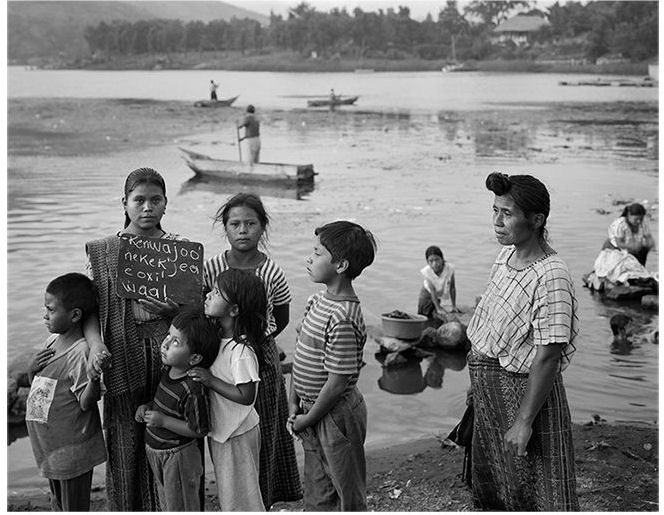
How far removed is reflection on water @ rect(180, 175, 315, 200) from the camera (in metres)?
17.5

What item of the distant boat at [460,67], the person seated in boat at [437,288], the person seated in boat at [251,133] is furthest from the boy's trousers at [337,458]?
the distant boat at [460,67]

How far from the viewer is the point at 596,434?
5.66 meters

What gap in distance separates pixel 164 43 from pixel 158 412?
9904cm

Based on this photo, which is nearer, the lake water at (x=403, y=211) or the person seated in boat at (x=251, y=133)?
the lake water at (x=403, y=211)

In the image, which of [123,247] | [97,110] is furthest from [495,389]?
[97,110]

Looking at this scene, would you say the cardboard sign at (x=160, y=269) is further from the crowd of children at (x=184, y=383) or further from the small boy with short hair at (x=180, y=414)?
the small boy with short hair at (x=180, y=414)

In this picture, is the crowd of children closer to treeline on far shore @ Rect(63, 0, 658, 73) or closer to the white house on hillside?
treeline on far shore @ Rect(63, 0, 658, 73)

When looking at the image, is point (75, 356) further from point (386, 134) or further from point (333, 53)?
point (333, 53)

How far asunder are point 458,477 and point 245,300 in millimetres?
2193

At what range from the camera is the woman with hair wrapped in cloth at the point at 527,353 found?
3.11 m

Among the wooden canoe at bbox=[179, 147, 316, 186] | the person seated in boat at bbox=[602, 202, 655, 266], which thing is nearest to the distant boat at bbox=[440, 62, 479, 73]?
the wooden canoe at bbox=[179, 147, 316, 186]

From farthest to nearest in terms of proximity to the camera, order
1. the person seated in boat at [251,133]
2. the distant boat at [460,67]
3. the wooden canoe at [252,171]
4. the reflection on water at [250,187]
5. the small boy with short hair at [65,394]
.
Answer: the distant boat at [460,67] → the person seated in boat at [251,133] → the wooden canoe at [252,171] → the reflection on water at [250,187] → the small boy with short hair at [65,394]

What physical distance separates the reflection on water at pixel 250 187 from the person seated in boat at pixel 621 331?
926 centimetres

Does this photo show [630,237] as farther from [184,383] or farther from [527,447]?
[184,383]
